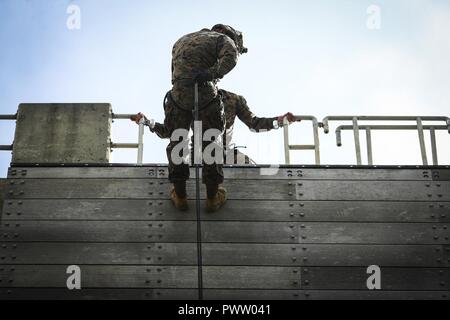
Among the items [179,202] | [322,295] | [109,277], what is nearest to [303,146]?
[179,202]

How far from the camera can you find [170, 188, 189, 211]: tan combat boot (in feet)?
20.6

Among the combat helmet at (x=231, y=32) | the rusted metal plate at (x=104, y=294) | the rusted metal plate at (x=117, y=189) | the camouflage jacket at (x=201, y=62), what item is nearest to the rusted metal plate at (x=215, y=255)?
the rusted metal plate at (x=104, y=294)

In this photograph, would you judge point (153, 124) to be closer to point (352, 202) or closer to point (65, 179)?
point (65, 179)

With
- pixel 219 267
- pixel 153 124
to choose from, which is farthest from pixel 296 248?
pixel 153 124

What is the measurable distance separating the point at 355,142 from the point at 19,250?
15.0 ft

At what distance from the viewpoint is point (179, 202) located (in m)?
6.30

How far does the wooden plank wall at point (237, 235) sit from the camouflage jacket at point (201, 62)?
1.03m

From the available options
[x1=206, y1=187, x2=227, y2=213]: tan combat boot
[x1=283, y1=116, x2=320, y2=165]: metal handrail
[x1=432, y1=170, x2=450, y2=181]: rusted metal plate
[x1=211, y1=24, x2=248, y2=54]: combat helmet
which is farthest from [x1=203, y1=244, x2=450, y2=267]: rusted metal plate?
[x1=211, y1=24, x2=248, y2=54]: combat helmet

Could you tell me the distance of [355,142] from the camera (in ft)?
24.5

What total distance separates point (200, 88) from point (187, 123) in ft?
1.50

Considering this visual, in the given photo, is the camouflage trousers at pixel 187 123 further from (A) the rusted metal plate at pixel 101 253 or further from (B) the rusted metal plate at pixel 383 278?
(B) the rusted metal plate at pixel 383 278

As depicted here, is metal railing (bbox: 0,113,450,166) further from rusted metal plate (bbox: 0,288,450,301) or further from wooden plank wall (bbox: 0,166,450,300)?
rusted metal plate (bbox: 0,288,450,301)

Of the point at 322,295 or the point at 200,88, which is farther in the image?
the point at 200,88

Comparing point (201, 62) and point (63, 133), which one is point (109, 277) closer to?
point (63, 133)
